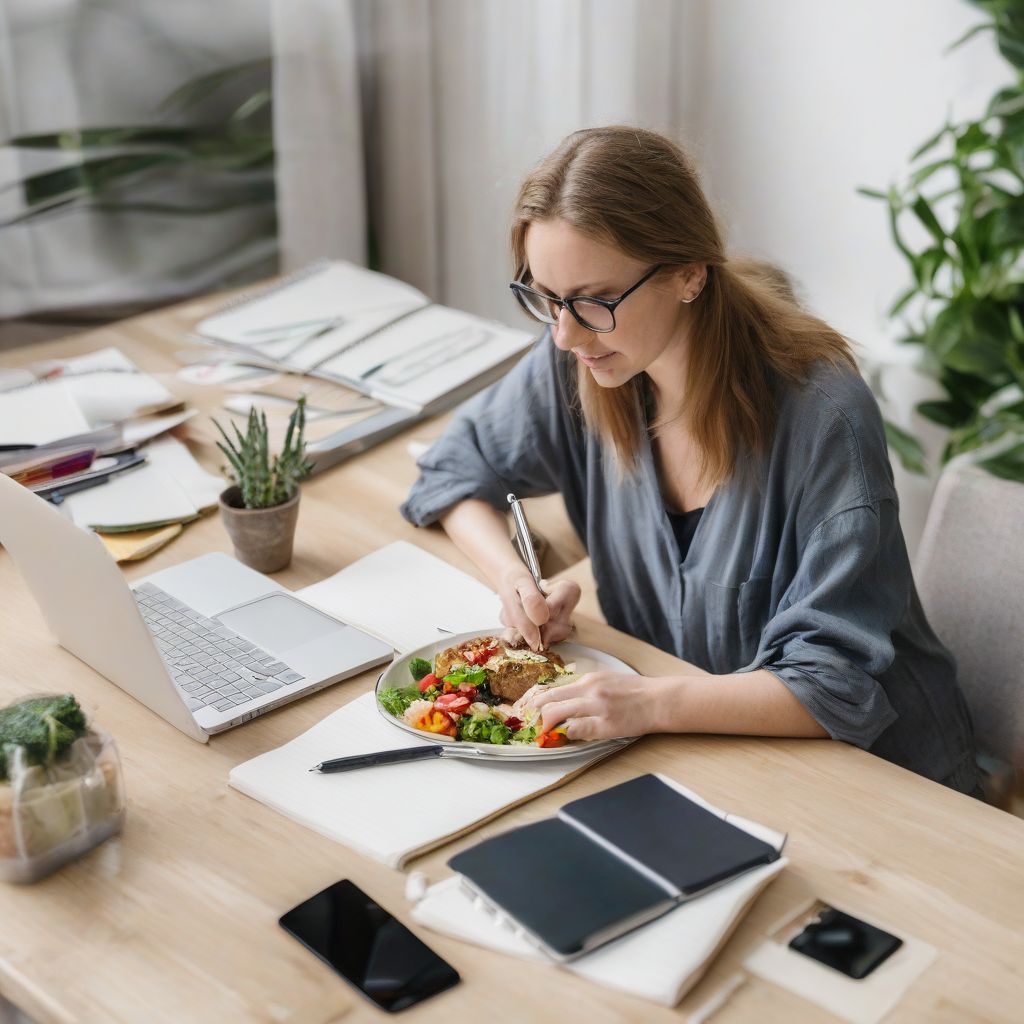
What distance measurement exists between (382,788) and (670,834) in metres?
0.26

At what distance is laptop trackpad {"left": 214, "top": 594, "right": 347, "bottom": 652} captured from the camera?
1.38 meters

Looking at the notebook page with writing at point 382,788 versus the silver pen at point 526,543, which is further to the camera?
the silver pen at point 526,543

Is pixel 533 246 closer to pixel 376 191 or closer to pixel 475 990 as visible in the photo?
pixel 475 990

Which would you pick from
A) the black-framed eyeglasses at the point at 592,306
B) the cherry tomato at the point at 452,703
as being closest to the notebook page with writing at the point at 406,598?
the cherry tomato at the point at 452,703

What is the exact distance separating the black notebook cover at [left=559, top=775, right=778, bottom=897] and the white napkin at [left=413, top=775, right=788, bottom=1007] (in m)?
0.01

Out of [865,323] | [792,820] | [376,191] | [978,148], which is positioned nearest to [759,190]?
[865,323]

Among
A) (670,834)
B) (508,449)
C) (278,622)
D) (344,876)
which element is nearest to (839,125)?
(508,449)

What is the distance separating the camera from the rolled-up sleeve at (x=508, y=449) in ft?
5.35

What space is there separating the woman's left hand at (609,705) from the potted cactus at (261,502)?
433 mm

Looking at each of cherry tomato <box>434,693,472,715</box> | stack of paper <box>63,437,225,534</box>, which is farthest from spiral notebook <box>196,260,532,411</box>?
cherry tomato <box>434,693,472,715</box>

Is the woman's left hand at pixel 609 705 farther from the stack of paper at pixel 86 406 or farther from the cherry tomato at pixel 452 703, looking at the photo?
the stack of paper at pixel 86 406

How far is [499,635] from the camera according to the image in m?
1.39

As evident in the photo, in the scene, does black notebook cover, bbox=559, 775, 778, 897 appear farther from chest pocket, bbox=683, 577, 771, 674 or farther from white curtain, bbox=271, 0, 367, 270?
white curtain, bbox=271, 0, 367, 270

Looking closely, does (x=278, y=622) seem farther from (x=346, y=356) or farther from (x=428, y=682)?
(x=346, y=356)
